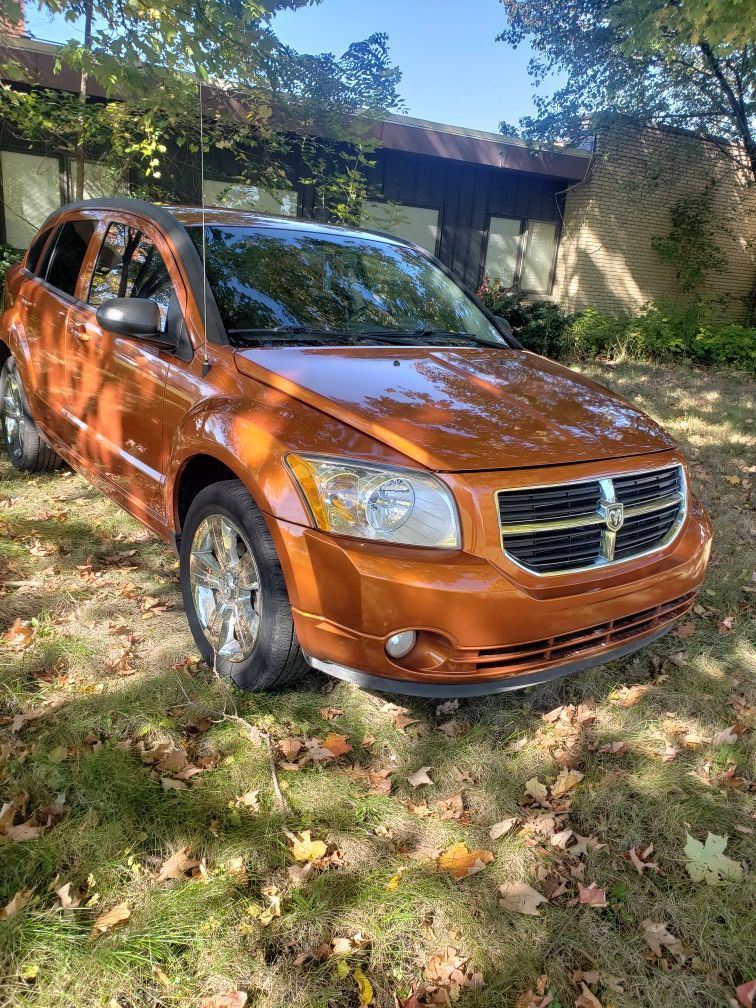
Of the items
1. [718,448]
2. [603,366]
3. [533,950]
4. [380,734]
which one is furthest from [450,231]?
[533,950]

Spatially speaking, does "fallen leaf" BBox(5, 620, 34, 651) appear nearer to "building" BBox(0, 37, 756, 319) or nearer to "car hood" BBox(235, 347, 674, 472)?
"car hood" BBox(235, 347, 674, 472)

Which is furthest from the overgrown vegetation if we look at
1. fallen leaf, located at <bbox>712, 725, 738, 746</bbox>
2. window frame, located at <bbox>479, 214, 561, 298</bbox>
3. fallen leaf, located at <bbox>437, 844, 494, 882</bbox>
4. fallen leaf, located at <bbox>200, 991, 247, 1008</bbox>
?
fallen leaf, located at <bbox>200, 991, 247, 1008</bbox>

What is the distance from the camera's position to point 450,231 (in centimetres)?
1276

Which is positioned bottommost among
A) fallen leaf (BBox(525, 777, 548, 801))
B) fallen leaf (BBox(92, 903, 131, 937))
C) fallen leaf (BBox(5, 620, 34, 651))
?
fallen leaf (BBox(92, 903, 131, 937))

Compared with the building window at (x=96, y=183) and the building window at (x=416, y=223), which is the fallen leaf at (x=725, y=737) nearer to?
the building window at (x=96, y=183)

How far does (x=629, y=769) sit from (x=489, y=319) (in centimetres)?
246

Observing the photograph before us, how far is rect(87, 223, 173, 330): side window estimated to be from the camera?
10.5 feet

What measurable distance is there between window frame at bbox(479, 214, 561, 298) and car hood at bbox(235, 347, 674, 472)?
10601 mm

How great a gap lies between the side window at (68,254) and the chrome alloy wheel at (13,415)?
0.85m

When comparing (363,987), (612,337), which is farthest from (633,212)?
(363,987)

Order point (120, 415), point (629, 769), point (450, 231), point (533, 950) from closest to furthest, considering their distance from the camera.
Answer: point (533, 950) < point (629, 769) < point (120, 415) < point (450, 231)

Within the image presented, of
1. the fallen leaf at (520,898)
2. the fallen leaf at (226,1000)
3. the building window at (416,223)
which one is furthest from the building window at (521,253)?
the fallen leaf at (226,1000)

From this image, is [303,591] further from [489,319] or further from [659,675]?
[489,319]

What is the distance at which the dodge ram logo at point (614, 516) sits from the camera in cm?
242
